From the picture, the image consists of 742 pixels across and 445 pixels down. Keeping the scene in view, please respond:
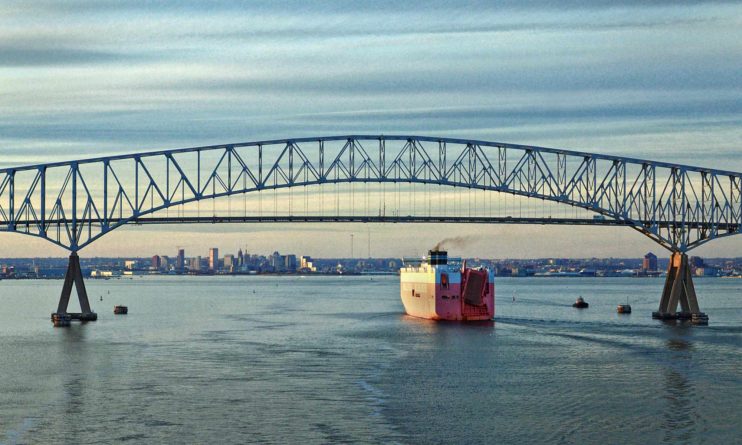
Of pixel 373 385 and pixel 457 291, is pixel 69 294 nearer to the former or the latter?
pixel 457 291

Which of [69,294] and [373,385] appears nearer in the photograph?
[373,385]

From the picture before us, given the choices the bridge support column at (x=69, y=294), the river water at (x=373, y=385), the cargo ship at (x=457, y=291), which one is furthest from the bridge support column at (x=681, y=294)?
the bridge support column at (x=69, y=294)

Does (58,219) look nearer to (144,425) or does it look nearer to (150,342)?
(150,342)

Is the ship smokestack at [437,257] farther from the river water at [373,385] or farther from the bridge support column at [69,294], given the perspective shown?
the bridge support column at [69,294]

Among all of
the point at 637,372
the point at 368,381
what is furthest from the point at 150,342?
the point at 637,372

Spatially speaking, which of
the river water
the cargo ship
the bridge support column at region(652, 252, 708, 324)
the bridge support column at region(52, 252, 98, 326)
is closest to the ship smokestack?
the cargo ship

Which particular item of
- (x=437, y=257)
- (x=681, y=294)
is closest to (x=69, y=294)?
(x=437, y=257)

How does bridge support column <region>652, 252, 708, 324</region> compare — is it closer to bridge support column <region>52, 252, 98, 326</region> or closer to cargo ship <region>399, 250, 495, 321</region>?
cargo ship <region>399, 250, 495, 321</region>
